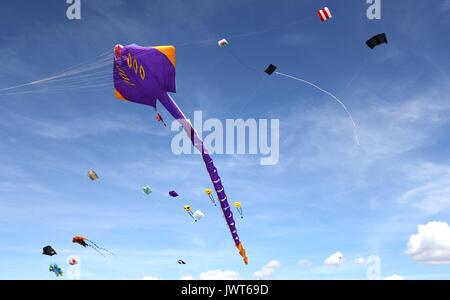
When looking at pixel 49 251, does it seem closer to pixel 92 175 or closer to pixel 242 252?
pixel 92 175

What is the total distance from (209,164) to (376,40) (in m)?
19.8

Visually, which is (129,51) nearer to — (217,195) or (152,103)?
(152,103)

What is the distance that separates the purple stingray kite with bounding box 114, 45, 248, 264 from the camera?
106 feet

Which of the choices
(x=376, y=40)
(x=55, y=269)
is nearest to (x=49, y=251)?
(x=55, y=269)

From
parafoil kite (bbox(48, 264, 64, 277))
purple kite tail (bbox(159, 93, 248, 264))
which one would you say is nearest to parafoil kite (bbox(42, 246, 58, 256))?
parafoil kite (bbox(48, 264, 64, 277))

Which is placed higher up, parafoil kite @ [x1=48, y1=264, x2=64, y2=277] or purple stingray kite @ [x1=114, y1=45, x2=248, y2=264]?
purple stingray kite @ [x1=114, y1=45, x2=248, y2=264]

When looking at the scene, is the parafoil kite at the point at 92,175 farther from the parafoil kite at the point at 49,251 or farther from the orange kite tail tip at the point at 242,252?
the orange kite tail tip at the point at 242,252

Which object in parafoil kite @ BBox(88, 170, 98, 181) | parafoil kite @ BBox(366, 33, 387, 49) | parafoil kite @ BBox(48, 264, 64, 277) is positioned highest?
parafoil kite @ BBox(366, 33, 387, 49)

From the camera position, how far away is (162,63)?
32156mm

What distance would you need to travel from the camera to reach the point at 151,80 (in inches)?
1346

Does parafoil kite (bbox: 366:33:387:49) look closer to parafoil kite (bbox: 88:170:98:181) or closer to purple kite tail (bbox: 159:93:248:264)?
purple kite tail (bbox: 159:93:248:264)
